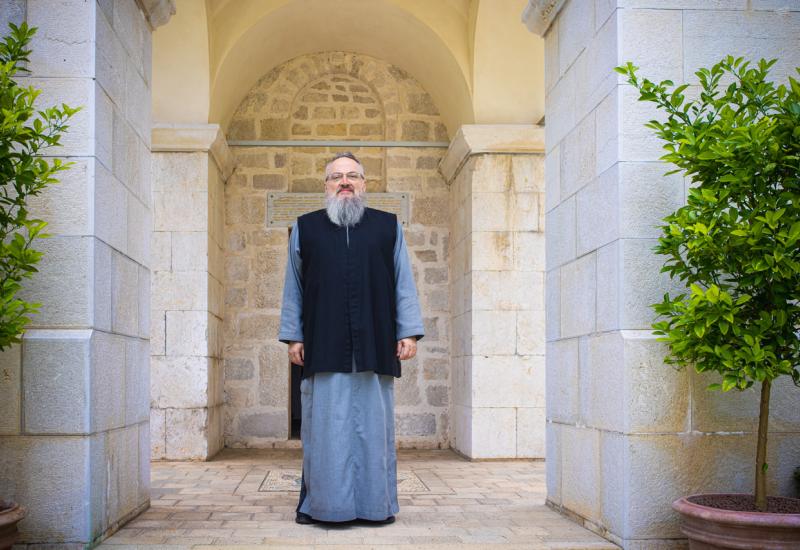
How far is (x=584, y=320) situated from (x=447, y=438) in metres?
4.08

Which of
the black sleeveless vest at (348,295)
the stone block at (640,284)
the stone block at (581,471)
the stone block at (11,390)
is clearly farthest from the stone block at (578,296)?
the stone block at (11,390)

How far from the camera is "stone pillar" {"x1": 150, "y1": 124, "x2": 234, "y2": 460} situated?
6586mm

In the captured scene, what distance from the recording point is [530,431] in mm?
6707

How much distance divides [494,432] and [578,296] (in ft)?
9.81

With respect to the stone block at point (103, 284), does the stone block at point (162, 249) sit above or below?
above

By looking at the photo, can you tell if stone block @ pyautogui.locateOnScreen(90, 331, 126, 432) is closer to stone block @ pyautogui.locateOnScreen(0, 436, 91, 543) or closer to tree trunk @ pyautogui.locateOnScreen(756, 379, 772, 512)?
stone block @ pyautogui.locateOnScreen(0, 436, 91, 543)

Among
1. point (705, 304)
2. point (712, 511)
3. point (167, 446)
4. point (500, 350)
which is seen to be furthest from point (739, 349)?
point (167, 446)

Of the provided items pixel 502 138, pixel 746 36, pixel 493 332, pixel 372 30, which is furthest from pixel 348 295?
pixel 372 30

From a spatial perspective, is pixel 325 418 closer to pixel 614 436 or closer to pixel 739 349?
pixel 614 436

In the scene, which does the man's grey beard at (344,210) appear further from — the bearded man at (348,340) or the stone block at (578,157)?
the stone block at (578,157)

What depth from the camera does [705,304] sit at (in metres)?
2.80

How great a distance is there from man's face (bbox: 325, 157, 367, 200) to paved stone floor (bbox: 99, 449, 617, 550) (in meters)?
1.45

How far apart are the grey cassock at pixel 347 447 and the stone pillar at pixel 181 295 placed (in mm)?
2903

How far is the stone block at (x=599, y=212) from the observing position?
342 cm
